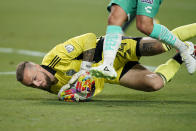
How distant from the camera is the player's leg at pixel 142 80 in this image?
18.6 ft

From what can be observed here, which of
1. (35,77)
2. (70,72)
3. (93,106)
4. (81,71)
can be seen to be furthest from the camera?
(70,72)

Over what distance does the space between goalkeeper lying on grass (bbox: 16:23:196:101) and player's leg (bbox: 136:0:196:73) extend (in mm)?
396

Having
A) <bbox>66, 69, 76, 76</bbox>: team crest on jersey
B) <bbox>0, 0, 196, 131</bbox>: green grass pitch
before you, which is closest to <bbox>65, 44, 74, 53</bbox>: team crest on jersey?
<bbox>66, 69, 76, 76</bbox>: team crest on jersey

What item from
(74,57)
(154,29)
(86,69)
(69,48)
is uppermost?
(154,29)

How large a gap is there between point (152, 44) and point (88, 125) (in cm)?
191

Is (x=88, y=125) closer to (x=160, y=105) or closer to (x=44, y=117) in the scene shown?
(x=44, y=117)

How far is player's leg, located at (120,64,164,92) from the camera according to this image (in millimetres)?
5672

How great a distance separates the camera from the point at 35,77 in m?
5.54

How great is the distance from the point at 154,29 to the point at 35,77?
1496 mm

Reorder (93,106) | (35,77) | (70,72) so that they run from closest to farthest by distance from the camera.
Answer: (93,106)
(35,77)
(70,72)

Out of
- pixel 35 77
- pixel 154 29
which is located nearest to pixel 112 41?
pixel 154 29

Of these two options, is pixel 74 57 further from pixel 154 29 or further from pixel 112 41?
pixel 154 29

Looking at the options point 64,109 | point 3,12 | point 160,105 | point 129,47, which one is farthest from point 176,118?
point 3,12

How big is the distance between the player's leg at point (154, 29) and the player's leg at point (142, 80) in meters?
0.48
